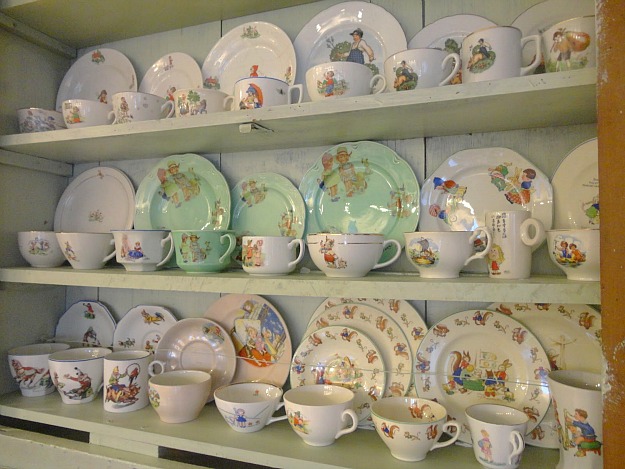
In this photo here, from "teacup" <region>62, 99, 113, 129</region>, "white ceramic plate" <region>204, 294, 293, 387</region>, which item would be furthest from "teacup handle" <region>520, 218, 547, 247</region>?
"teacup" <region>62, 99, 113, 129</region>

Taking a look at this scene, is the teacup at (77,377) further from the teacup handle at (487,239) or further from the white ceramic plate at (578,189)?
the white ceramic plate at (578,189)

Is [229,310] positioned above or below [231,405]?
above

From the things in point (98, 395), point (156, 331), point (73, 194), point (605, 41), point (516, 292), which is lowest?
point (98, 395)

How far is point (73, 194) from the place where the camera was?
4.16 ft

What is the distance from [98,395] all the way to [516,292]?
0.95 m

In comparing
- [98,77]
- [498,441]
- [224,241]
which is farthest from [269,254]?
[98,77]

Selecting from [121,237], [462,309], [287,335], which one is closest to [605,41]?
[462,309]

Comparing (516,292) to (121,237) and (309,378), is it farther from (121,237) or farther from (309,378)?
(121,237)

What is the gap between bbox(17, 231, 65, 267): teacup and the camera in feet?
3.61

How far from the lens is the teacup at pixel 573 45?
2.28 ft

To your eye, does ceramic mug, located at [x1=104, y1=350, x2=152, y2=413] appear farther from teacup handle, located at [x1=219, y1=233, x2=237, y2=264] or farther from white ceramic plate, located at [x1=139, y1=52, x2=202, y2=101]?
white ceramic plate, located at [x1=139, y1=52, x2=202, y2=101]

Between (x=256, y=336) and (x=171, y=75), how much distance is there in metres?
0.66

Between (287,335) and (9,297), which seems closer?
(287,335)

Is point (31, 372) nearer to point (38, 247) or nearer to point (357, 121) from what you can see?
point (38, 247)
